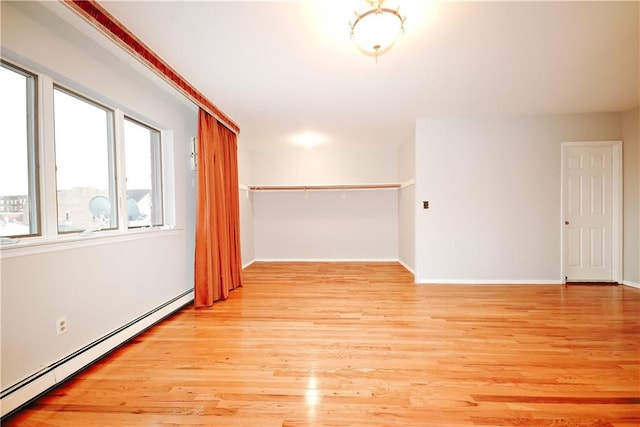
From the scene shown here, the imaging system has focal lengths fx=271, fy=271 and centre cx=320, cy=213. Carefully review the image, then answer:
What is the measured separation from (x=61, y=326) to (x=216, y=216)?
184 centimetres

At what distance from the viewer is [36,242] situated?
62.9 inches

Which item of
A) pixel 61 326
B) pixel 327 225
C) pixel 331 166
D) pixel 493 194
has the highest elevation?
pixel 331 166

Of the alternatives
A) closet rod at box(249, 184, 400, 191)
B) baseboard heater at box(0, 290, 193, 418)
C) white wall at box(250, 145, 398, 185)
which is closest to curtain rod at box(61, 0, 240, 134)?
baseboard heater at box(0, 290, 193, 418)

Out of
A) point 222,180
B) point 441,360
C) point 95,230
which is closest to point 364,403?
point 441,360

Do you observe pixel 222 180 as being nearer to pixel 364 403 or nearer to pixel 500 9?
pixel 364 403

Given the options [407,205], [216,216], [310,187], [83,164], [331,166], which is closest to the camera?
[83,164]

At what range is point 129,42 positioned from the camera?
6.40ft

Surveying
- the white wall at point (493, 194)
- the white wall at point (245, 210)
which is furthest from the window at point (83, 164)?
the white wall at point (493, 194)

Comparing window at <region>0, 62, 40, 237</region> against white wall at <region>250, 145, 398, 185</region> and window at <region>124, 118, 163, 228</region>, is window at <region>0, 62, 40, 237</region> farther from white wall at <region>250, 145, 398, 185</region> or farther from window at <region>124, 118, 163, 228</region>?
white wall at <region>250, 145, 398, 185</region>

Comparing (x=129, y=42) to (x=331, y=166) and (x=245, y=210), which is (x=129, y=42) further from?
(x=331, y=166)

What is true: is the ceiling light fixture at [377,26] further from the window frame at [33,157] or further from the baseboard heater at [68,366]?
the baseboard heater at [68,366]

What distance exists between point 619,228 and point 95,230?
20.6 ft

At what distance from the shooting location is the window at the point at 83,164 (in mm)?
1934

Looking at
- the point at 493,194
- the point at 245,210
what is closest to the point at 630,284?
the point at 493,194
